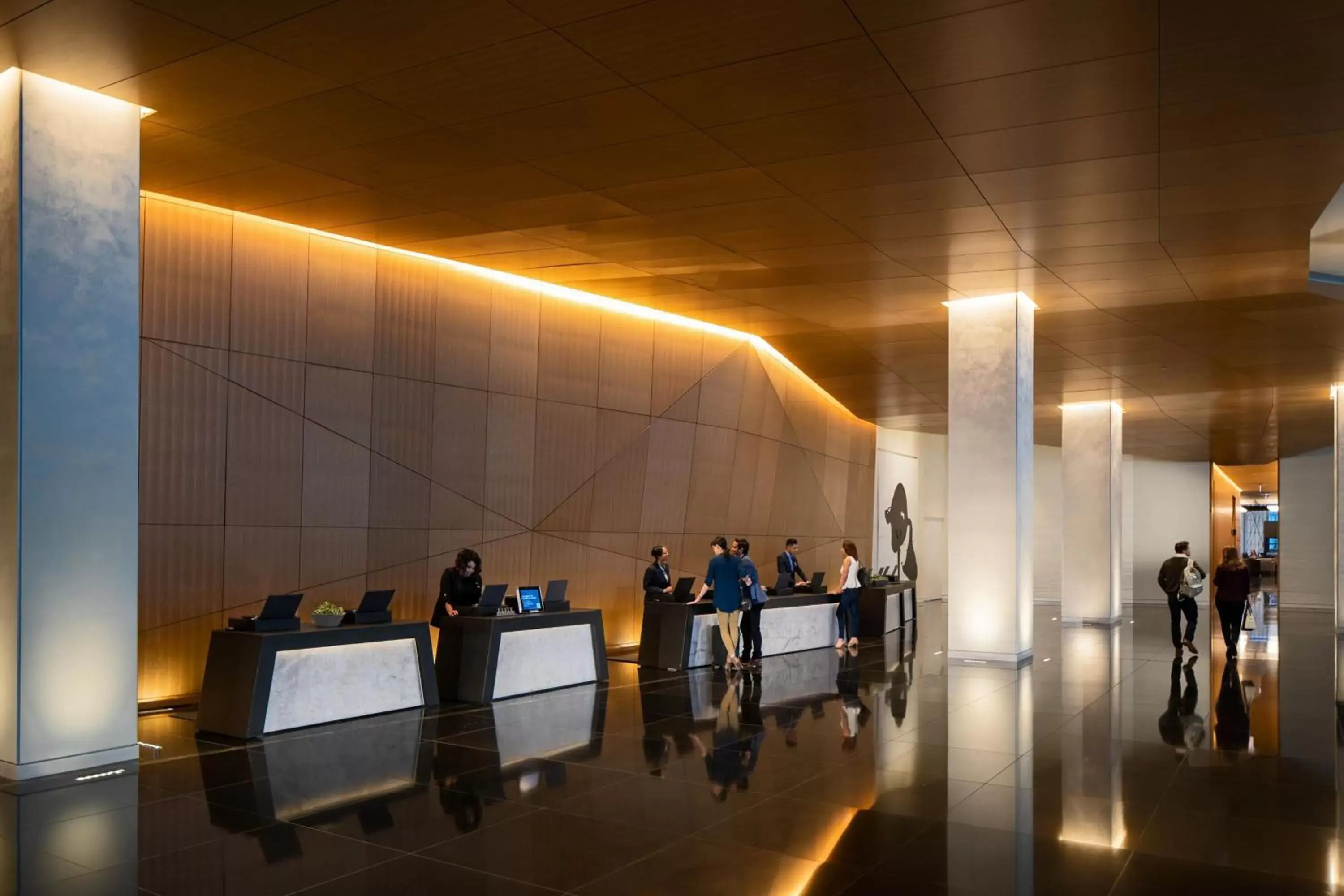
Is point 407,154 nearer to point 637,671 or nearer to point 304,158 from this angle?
point 304,158

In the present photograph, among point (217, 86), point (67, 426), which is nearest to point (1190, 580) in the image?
point (217, 86)

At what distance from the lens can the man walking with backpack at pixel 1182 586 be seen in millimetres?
15508

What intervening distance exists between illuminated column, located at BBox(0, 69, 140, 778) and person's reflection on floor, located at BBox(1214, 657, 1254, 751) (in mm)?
8567

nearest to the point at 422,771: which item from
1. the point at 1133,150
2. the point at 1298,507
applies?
the point at 1133,150

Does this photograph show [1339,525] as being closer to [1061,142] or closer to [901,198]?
[901,198]

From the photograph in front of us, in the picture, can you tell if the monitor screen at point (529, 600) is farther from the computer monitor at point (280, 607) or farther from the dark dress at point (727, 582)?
the computer monitor at point (280, 607)

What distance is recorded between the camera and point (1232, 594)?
15.4 m

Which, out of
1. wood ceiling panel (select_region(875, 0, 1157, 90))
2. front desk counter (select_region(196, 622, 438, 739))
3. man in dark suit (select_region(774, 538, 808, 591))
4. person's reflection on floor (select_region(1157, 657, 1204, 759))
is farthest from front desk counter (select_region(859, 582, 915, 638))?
wood ceiling panel (select_region(875, 0, 1157, 90))

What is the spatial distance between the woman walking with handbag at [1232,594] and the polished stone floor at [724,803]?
14.9 ft

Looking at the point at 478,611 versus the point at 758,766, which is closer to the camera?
the point at 758,766

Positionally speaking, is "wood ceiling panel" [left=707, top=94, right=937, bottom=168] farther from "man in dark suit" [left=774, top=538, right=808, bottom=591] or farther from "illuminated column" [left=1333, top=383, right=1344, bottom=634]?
"illuminated column" [left=1333, top=383, right=1344, bottom=634]

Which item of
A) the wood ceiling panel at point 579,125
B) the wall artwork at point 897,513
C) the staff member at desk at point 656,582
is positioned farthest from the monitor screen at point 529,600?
the wall artwork at point 897,513

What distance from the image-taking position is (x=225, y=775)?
283 inches

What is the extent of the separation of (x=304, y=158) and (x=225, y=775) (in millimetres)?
4793
